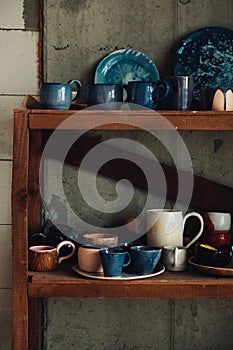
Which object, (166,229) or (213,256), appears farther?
(166,229)

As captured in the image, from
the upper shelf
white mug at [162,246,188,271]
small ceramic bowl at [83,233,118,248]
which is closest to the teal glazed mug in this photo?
the upper shelf

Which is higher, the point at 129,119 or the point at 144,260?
the point at 129,119

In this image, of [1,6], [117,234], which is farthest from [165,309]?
[1,6]

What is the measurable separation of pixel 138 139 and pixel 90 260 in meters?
0.57

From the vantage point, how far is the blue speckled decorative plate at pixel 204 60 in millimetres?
2148

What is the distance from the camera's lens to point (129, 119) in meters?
1.79

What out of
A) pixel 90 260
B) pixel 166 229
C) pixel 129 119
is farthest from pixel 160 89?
pixel 90 260

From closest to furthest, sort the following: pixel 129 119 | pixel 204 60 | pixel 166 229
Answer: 1. pixel 129 119
2. pixel 166 229
3. pixel 204 60

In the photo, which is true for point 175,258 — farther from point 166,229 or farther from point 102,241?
point 102,241

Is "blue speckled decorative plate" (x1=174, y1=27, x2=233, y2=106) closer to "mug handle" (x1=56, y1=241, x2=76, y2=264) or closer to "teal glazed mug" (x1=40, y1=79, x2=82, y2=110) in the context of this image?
"teal glazed mug" (x1=40, y1=79, x2=82, y2=110)

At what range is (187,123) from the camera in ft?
5.92

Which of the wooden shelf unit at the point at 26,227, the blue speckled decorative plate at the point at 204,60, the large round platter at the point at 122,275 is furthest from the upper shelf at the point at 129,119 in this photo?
the large round platter at the point at 122,275

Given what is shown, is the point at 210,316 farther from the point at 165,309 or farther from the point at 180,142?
the point at 180,142

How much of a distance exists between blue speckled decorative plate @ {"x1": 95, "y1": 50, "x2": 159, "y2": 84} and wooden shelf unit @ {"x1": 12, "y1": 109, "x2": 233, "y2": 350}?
386 mm
